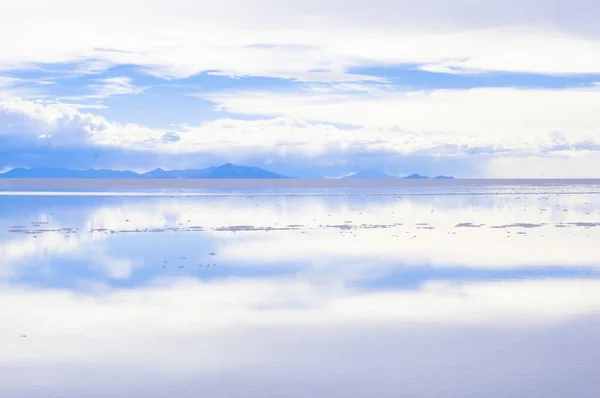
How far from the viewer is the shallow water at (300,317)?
26.7 ft

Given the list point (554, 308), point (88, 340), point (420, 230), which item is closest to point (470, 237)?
point (420, 230)

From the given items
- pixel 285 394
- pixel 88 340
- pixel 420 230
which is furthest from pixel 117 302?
pixel 420 230

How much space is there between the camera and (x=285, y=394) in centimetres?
764

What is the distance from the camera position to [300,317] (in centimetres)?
1147

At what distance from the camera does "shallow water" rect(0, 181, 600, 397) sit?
8148 mm

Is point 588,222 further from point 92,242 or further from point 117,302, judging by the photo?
point 117,302

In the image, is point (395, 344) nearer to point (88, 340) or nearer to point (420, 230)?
point (88, 340)

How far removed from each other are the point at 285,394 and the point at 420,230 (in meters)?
19.1

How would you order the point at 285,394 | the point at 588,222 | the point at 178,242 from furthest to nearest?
the point at 588,222, the point at 178,242, the point at 285,394

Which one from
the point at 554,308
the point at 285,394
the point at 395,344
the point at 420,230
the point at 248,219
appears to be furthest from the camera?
the point at 248,219

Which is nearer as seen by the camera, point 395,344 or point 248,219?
point 395,344

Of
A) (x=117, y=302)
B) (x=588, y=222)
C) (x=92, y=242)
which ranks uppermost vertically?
(x=588, y=222)

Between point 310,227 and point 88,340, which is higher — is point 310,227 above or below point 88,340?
above

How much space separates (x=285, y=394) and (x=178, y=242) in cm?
1513
